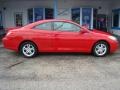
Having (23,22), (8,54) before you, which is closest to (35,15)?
(23,22)

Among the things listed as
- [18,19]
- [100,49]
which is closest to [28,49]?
[100,49]

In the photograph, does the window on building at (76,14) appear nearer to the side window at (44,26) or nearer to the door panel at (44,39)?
the side window at (44,26)

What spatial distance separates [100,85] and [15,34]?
467cm

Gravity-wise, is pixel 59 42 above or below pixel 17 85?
above

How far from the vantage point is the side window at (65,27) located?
938 cm

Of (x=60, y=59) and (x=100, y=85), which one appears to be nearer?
(x=100, y=85)

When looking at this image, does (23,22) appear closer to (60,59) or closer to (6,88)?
(60,59)

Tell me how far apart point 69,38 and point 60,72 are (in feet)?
8.24

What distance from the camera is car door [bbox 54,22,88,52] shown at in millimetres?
9281

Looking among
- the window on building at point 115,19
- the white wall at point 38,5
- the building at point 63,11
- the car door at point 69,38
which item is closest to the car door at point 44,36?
the car door at point 69,38

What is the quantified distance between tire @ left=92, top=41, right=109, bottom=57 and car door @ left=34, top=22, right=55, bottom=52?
5.78ft

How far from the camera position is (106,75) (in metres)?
6.79

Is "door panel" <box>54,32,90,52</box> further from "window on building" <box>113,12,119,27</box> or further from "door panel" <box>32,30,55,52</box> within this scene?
"window on building" <box>113,12,119,27</box>

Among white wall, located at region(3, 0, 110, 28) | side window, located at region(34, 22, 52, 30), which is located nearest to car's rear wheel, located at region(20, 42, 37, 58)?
side window, located at region(34, 22, 52, 30)
